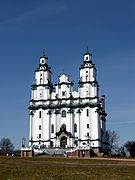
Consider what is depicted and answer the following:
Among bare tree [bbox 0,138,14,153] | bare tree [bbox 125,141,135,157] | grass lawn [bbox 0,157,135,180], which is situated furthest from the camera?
bare tree [bbox 0,138,14,153]

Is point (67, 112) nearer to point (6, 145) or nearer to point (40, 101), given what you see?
point (40, 101)

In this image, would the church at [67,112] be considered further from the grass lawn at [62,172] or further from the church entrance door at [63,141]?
the grass lawn at [62,172]

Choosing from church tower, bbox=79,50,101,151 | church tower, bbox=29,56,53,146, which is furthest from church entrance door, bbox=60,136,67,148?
church tower, bbox=79,50,101,151

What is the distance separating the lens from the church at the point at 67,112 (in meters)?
92.6

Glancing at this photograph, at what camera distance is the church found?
92.6 m

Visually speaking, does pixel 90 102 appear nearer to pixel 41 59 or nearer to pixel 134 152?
pixel 41 59

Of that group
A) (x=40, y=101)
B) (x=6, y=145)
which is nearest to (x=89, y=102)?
(x=40, y=101)

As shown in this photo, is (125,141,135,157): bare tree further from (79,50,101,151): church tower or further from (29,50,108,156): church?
(79,50,101,151): church tower

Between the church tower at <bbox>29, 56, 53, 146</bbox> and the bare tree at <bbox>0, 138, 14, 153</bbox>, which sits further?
the bare tree at <bbox>0, 138, 14, 153</bbox>

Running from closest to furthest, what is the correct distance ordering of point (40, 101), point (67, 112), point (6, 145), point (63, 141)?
point (63, 141), point (67, 112), point (40, 101), point (6, 145)

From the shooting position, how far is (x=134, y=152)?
117312 mm

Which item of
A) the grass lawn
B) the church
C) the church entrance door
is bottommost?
the grass lawn

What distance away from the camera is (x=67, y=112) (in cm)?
9556

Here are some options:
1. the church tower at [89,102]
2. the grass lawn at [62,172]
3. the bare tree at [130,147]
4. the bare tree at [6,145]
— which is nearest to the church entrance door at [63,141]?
the church tower at [89,102]
